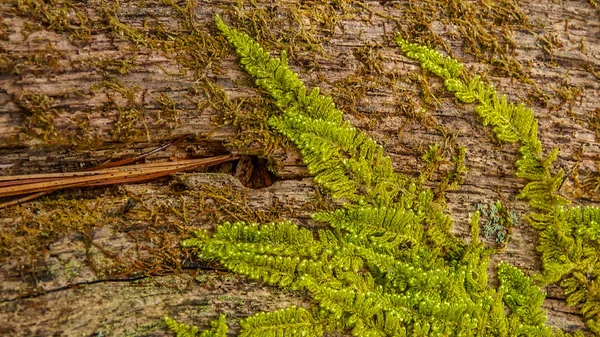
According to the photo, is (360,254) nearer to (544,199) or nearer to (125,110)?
(544,199)

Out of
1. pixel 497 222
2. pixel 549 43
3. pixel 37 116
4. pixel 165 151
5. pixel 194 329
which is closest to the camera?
pixel 194 329

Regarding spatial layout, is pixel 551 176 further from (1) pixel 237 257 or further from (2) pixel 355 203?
(1) pixel 237 257

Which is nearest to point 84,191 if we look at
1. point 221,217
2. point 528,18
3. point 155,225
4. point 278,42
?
point 155,225

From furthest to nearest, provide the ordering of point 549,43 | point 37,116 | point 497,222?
point 549,43 → point 497,222 → point 37,116

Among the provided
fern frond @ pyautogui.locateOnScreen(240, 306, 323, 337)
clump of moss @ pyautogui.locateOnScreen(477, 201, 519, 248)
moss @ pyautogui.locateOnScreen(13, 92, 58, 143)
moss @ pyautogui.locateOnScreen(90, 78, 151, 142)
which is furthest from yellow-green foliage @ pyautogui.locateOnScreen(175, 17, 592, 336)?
moss @ pyautogui.locateOnScreen(13, 92, 58, 143)

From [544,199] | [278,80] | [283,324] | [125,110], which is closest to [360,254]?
[283,324]

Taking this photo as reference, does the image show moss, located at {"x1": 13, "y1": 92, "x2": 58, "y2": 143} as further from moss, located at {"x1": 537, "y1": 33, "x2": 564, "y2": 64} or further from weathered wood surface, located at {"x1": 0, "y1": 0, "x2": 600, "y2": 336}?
moss, located at {"x1": 537, "y1": 33, "x2": 564, "y2": 64}
